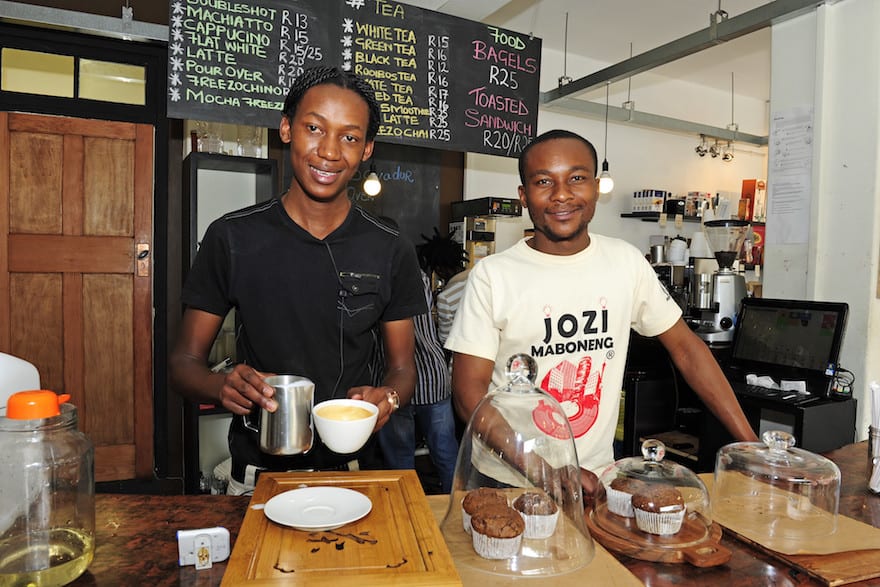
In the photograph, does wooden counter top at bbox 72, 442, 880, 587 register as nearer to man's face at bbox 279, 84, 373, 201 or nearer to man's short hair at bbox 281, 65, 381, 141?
man's face at bbox 279, 84, 373, 201

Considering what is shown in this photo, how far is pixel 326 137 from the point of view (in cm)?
153

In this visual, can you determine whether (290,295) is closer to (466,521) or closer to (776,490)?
(466,521)

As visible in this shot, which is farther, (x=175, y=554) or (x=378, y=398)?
(x=378, y=398)

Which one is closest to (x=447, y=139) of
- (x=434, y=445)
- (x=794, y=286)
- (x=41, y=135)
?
(x=434, y=445)

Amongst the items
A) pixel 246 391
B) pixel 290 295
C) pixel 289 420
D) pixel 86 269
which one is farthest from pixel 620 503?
pixel 86 269

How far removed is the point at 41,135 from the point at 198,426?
201cm

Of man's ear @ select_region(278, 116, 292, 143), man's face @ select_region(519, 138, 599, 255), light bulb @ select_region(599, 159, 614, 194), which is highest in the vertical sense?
light bulb @ select_region(599, 159, 614, 194)

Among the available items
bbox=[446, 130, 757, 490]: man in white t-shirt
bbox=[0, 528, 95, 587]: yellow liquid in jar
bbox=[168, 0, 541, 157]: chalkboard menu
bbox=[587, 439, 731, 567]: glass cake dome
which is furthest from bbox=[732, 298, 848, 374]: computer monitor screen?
bbox=[0, 528, 95, 587]: yellow liquid in jar

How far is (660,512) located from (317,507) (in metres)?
0.63

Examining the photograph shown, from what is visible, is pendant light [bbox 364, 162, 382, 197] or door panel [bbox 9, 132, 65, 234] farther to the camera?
pendant light [bbox 364, 162, 382, 197]

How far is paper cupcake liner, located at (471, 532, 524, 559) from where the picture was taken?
1.01m

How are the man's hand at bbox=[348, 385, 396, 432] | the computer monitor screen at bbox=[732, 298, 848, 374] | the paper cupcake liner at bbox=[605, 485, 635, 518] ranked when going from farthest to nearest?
1. the computer monitor screen at bbox=[732, 298, 848, 374]
2. the man's hand at bbox=[348, 385, 396, 432]
3. the paper cupcake liner at bbox=[605, 485, 635, 518]

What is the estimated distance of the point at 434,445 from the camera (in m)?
3.42

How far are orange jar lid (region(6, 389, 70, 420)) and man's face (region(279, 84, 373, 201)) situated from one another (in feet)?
2.71
